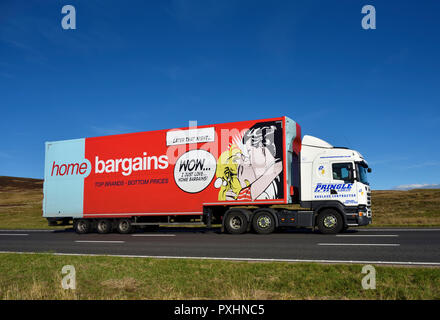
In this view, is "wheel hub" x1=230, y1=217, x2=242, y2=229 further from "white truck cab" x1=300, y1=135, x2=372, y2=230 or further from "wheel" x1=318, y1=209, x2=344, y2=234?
"wheel" x1=318, y1=209, x2=344, y2=234

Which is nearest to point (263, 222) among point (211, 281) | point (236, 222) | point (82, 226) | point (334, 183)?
point (236, 222)

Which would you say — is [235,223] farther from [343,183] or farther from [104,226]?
[104,226]

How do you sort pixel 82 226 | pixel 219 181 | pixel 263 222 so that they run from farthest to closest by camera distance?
pixel 82 226 → pixel 219 181 → pixel 263 222

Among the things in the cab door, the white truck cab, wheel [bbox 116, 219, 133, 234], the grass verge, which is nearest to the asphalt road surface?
the grass verge

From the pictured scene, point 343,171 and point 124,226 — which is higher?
point 343,171

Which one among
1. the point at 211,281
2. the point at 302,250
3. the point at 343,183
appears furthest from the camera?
the point at 343,183

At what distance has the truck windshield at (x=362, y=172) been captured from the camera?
48.6ft

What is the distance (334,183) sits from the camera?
48.7ft

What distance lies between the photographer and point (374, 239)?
1152 cm

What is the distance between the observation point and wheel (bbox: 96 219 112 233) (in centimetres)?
1797

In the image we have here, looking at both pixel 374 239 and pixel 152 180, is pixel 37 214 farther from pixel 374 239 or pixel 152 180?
pixel 374 239

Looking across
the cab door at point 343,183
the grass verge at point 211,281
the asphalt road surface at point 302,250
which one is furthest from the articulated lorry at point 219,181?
the grass verge at point 211,281

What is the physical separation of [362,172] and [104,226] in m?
12.2
